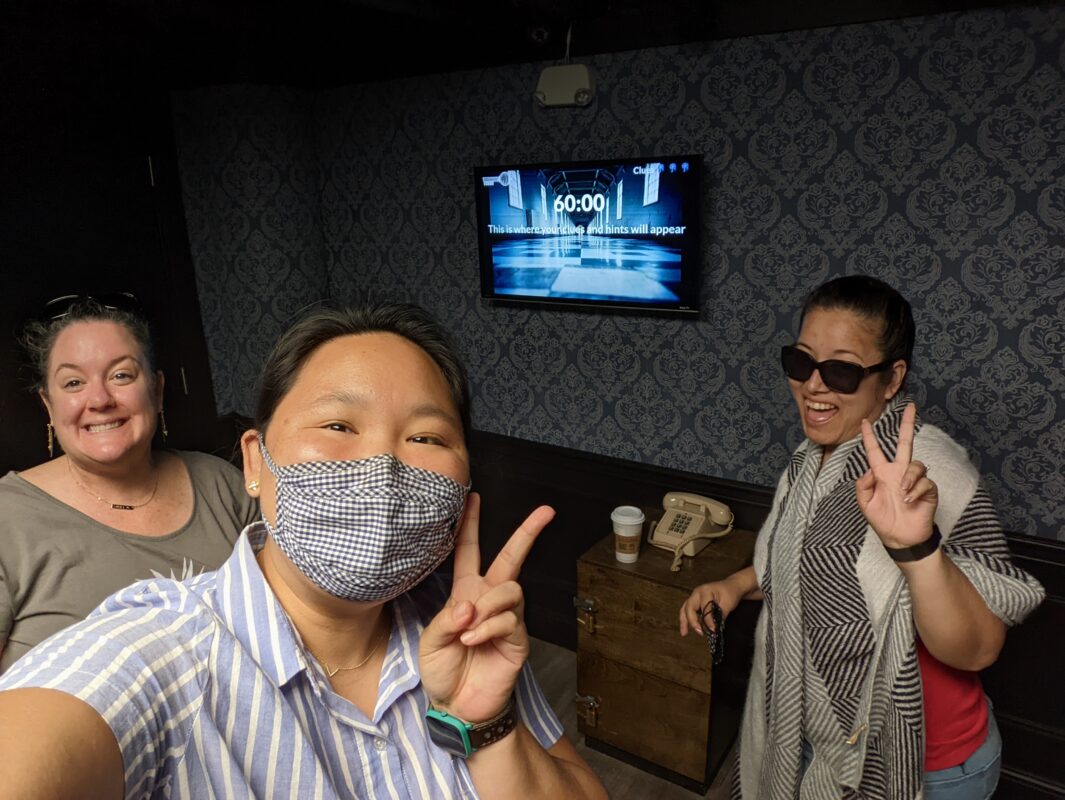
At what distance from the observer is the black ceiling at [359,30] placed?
8.25ft

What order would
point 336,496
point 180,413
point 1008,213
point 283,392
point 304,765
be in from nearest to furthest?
1. point 304,765
2. point 336,496
3. point 283,392
4. point 1008,213
5. point 180,413

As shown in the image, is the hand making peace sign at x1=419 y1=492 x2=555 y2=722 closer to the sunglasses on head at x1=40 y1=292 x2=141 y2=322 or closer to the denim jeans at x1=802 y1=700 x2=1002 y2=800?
the denim jeans at x1=802 y1=700 x2=1002 y2=800

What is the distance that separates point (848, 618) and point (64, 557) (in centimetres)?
178

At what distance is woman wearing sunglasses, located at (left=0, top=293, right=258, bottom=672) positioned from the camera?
1.53m

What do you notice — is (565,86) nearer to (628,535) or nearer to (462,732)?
(628,535)

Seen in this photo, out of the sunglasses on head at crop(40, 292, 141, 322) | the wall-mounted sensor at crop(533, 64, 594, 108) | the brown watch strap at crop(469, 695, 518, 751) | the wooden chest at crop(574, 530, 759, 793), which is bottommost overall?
the wooden chest at crop(574, 530, 759, 793)

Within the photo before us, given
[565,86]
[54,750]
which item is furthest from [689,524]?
[54,750]

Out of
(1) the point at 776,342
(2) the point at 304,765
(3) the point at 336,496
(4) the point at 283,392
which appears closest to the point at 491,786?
(2) the point at 304,765

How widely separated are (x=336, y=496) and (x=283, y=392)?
21 centimetres

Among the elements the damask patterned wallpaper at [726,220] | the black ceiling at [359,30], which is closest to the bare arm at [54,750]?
the black ceiling at [359,30]

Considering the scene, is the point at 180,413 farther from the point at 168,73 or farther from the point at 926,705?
the point at 926,705

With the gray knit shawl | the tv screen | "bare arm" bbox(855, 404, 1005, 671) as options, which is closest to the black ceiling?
the tv screen

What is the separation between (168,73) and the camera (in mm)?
3328

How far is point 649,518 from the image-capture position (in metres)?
3.00
